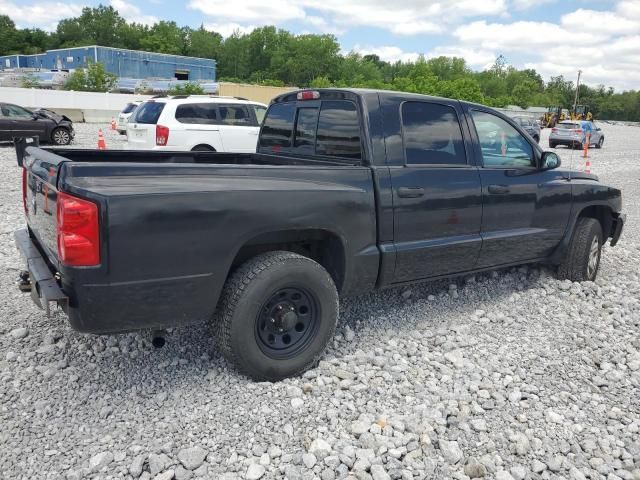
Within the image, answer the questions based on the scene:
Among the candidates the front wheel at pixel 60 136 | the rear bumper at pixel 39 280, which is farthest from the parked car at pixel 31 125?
the rear bumper at pixel 39 280

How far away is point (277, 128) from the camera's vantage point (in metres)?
5.01

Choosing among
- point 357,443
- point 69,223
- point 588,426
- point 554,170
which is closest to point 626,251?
point 554,170

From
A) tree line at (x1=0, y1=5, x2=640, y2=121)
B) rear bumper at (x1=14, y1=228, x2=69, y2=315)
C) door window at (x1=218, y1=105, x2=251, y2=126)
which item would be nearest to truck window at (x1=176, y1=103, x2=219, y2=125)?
door window at (x1=218, y1=105, x2=251, y2=126)

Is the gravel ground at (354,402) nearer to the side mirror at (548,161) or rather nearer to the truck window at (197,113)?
the side mirror at (548,161)

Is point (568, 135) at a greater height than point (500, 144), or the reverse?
point (500, 144)

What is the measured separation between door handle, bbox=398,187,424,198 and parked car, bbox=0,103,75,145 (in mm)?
17436

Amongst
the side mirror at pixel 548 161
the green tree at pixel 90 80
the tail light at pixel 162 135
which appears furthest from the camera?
the green tree at pixel 90 80

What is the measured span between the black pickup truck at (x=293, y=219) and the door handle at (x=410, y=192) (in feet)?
0.04

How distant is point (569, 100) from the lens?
449ft

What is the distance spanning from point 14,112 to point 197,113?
10.1 meters

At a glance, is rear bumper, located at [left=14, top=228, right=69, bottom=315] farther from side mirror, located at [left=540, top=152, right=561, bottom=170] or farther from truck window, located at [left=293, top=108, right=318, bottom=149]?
side mirror, located at [left=540, top=152, right=561, bottom=170]

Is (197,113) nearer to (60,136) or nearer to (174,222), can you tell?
(174,222)

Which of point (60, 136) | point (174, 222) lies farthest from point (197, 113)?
point (60, 136)

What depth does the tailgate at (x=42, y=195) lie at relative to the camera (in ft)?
10.4
